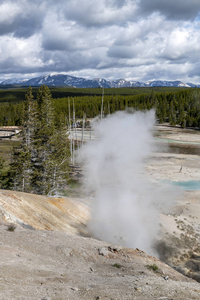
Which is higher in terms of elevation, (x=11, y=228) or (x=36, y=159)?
(x=36, y=159)

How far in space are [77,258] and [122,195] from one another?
2020 centimetres

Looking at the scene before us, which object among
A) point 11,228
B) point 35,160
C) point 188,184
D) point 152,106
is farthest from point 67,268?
point 152,106

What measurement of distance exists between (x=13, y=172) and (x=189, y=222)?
21240 millimetres

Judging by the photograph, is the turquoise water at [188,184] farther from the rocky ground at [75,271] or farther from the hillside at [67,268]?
the rocky ground at [75,271]

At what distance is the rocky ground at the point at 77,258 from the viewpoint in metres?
9.83

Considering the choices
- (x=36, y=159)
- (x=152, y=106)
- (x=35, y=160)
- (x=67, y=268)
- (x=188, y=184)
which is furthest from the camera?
(x=152, y=106)

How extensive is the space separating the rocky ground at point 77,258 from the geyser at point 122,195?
4.68 feet

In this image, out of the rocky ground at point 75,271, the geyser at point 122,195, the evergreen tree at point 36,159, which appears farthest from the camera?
the evergreen tree at point 36,159

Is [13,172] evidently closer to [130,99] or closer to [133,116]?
[133,116]

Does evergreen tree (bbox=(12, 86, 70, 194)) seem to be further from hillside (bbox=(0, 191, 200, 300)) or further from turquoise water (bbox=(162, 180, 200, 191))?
turquoise water (bbox=(162, 180, 200, 191))

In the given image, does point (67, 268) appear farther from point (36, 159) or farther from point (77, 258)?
point (36, 159)

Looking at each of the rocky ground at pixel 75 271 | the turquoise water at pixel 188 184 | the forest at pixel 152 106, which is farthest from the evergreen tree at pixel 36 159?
the forest at pixel 152 106

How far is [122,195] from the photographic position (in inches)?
1331

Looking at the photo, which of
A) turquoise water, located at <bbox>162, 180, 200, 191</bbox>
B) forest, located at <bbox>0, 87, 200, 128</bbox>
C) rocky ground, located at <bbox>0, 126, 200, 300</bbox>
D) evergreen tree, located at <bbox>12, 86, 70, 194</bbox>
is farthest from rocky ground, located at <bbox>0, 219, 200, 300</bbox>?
forest, located at <bbox>0, 87, 200, 128</bbox>
